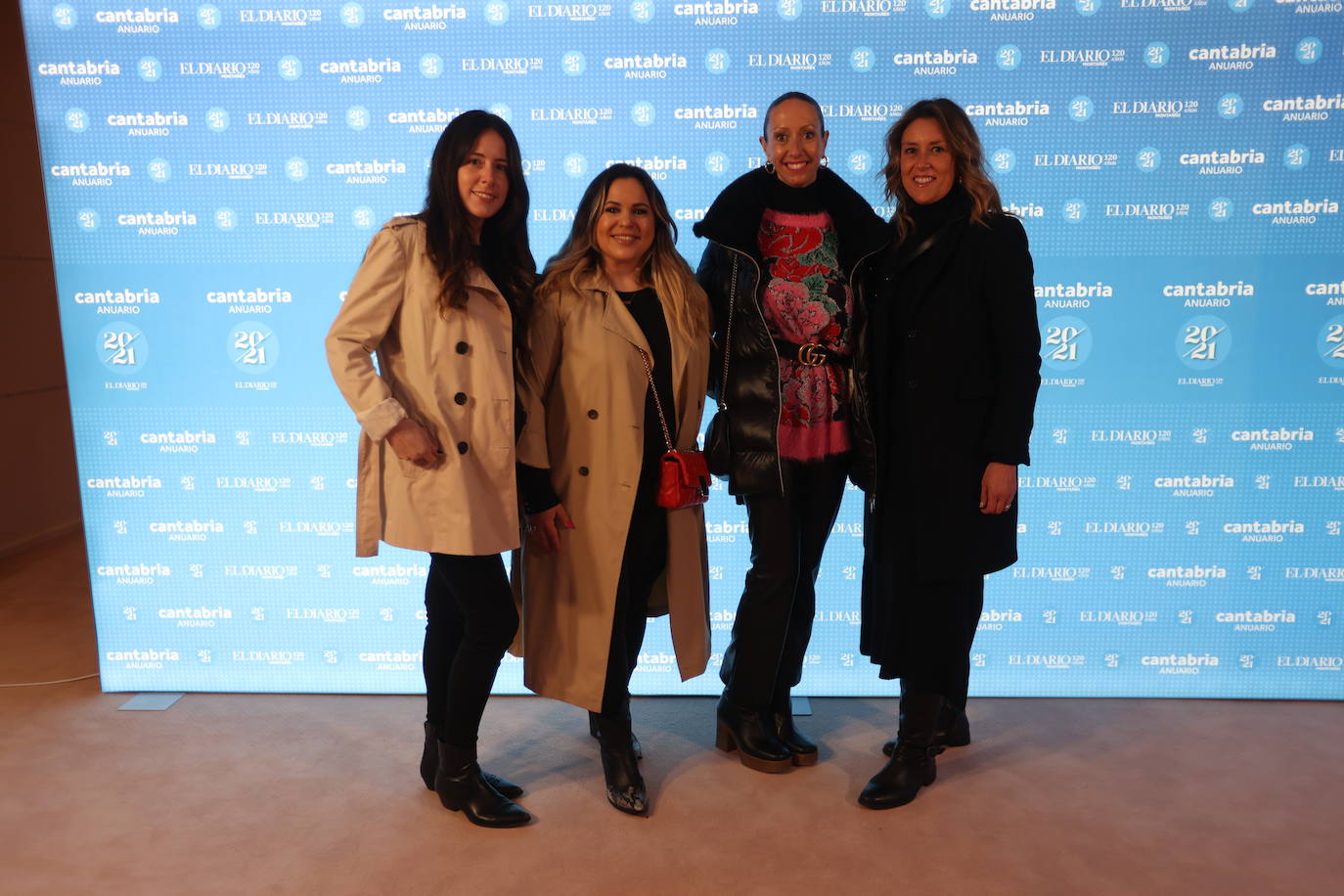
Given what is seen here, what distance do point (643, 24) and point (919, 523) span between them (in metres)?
1.61

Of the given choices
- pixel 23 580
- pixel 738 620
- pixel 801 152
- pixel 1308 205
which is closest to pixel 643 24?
pixel 801 152

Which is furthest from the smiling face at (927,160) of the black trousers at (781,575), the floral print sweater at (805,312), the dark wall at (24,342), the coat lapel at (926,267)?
the dark wall at (24,342)

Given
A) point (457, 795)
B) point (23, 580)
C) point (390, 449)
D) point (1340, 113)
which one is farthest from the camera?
point (23, 580)

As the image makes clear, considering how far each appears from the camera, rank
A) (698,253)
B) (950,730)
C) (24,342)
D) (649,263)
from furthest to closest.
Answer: (24,342), (698,253), (950,730), (649,263)

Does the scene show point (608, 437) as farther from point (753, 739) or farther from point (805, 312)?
point (753, 739)

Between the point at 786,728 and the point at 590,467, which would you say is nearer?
the point at 590,467

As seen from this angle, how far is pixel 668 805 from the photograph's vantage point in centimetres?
231

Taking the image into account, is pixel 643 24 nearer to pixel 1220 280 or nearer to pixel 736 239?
pixel 736 239

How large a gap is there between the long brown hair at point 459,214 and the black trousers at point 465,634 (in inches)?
22.5

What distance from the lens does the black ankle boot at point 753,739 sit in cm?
246

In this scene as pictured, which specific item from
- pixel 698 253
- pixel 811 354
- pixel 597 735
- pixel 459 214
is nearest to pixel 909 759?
pixel 597 735

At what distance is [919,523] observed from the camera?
85.7 inches

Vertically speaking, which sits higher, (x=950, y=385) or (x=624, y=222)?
(x=624, y=222)

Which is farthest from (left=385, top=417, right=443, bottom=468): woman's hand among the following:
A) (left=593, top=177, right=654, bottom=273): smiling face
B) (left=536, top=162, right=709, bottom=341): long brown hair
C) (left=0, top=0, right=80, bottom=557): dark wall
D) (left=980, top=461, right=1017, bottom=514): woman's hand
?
(left=0, top=0, right=80, bottom=557): dark wall
